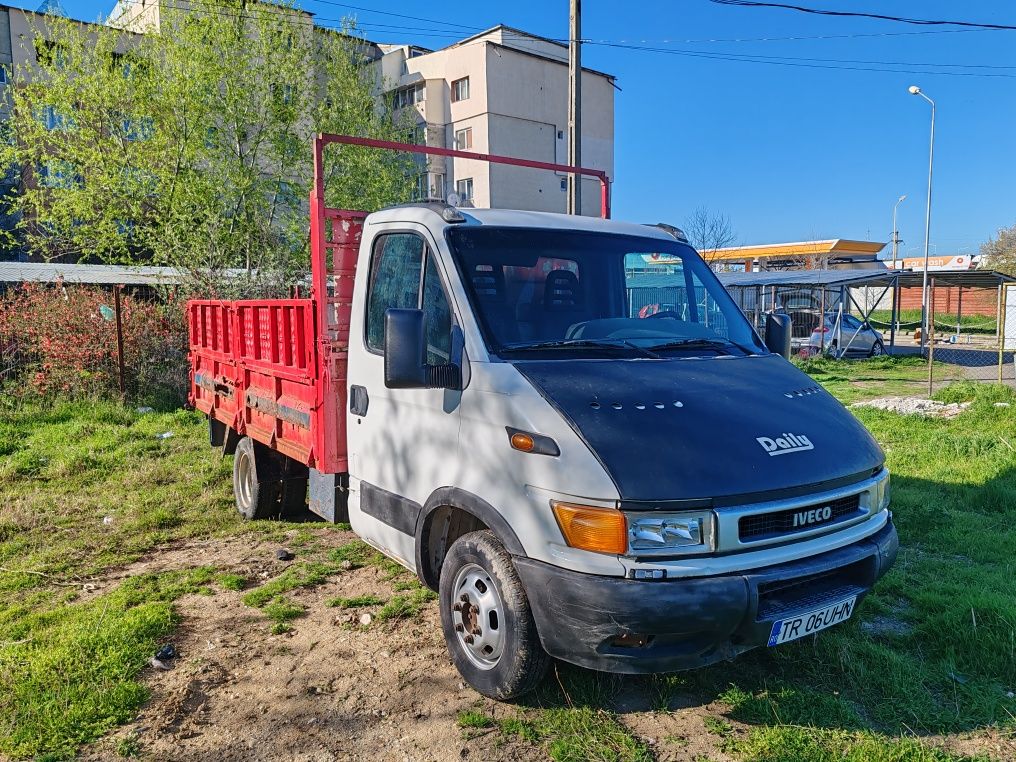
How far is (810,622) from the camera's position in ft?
10.4

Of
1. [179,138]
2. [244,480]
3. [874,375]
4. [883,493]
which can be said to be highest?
[179,138]

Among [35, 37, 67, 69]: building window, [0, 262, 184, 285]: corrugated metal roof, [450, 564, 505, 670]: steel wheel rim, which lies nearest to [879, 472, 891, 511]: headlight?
[450, 564, 505, 670]: steel wheel rim

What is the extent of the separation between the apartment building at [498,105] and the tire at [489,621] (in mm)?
36597

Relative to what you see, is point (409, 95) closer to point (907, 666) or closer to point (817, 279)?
point (817, 279)

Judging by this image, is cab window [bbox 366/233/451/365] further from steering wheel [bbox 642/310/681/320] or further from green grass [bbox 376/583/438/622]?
green grass [bbox 376/583/438/622]

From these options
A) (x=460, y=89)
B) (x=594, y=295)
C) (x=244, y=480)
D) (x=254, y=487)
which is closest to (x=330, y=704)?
(x=594, y=295)

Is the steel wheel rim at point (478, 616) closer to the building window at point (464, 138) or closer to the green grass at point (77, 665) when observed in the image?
the green grass at point (77, 665)

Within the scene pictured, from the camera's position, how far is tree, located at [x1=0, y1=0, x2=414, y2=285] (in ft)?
65.5

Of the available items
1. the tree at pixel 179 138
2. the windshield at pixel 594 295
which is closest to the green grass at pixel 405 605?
the windshield at pixel 594 295

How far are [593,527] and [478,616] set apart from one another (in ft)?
2.75

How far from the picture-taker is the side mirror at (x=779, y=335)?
4797 millimetres

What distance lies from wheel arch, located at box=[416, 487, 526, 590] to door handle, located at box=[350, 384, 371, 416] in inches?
35.7

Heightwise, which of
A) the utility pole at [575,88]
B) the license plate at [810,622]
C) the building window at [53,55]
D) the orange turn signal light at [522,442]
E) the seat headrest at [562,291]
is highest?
the building window at [53,55]

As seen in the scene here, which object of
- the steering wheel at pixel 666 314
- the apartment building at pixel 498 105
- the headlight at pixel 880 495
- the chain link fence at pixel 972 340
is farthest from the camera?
the apartment building at pixel 498 105
